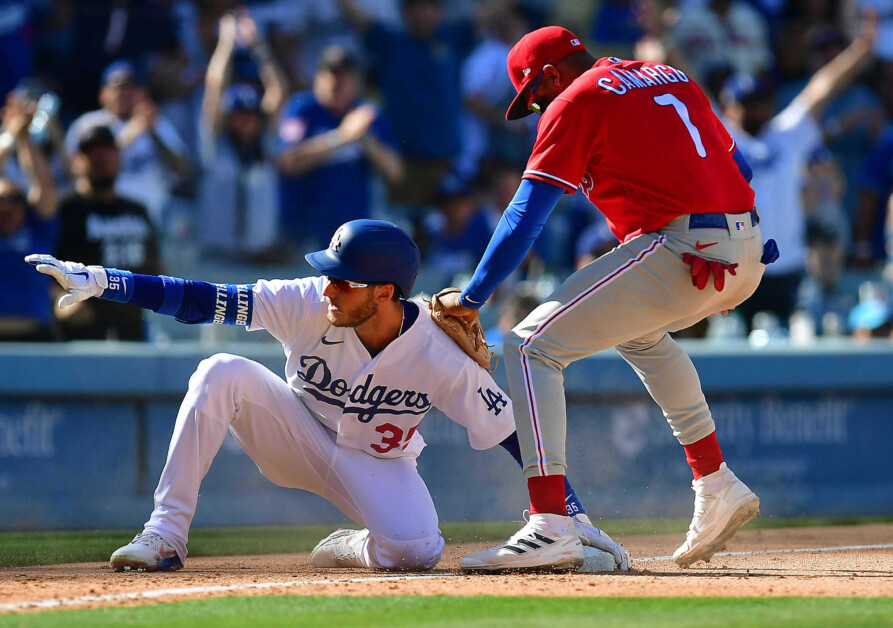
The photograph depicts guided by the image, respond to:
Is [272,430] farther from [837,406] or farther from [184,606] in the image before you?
[837,406]

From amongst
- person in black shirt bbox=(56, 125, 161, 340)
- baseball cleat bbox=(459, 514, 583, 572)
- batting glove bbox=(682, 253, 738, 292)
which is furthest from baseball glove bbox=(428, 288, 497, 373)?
person in black shirt bbox=(56, 125, 161, 340)

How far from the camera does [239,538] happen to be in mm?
6426

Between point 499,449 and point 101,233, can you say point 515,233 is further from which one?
point 101,233

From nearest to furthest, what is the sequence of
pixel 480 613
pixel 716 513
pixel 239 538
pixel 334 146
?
pixel 480 613
pixel 716 513
pixel 239 538
pixel 334 146

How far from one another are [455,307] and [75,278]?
1.34 meters

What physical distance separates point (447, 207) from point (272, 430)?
436cm

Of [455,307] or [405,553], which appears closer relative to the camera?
[455,307]

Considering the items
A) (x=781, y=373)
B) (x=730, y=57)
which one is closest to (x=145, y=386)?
(x=781, y=373)

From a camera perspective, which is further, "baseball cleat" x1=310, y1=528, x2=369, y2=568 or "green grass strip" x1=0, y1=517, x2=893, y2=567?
"green grass strip" x1=0, y1=517, x2=893, y2=567

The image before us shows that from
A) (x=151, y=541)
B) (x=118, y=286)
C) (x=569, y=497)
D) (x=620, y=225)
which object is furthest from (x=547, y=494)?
(x=118, y=286)

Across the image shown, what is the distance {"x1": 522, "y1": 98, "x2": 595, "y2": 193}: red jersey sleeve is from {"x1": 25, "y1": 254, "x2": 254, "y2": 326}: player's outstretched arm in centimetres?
116

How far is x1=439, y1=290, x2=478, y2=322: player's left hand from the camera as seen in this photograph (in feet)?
14.7

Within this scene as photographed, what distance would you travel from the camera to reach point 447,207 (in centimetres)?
894

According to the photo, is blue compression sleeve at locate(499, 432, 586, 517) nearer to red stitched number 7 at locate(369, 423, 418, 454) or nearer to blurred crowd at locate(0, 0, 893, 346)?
red stitched number 7 at locate(369, 423, 418, 454)
